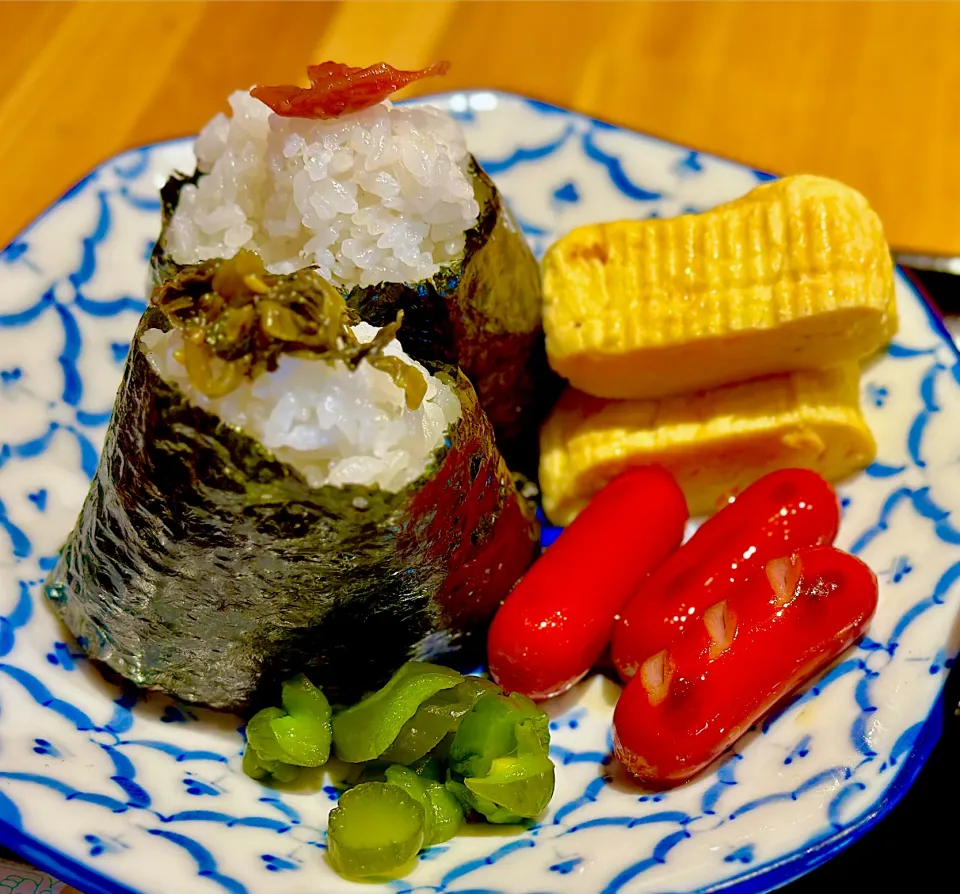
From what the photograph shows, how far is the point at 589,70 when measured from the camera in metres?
3.17

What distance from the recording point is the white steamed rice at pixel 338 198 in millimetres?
1573

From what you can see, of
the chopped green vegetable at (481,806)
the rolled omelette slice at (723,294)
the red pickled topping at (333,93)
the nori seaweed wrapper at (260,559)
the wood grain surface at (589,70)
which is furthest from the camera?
the wood grain surface at (589,70)

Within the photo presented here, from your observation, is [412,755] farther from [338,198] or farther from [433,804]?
[338,198]

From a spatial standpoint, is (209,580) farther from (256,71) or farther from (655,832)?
(256,71)

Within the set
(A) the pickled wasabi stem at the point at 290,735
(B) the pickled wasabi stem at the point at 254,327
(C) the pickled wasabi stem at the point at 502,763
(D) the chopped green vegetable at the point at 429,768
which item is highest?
(B) the pickled wasabi stem at the point at 254,327

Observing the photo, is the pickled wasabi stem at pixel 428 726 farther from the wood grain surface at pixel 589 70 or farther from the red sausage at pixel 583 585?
the wood grain surface at pixel 589 70

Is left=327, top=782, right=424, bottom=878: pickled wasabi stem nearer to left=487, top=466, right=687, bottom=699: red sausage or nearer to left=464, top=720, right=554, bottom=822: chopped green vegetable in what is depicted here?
left=464, top=720, right=554, bottom=822: chopped green vegetable

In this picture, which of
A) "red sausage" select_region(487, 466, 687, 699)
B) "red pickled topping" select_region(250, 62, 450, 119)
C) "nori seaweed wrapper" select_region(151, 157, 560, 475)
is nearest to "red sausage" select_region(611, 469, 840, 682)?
"red sausage" select_region(487, 466, 687, 699)

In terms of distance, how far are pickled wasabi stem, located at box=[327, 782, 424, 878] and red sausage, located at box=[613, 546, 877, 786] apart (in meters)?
0.34

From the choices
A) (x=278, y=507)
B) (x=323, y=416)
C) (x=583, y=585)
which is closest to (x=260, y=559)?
(x=278, y=507)

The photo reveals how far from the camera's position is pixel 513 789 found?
1.38m

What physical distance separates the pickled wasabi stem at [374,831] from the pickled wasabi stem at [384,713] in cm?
8

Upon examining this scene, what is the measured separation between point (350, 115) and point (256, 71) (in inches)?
65.5

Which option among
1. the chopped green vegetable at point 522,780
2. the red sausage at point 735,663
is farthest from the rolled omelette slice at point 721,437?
the chopped green vegetable at point 522,780
